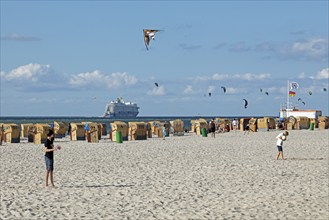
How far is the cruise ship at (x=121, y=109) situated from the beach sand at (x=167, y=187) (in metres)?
135

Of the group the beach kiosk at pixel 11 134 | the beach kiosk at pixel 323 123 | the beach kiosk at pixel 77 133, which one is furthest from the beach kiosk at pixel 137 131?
the beach kiosk at pixel 323 123

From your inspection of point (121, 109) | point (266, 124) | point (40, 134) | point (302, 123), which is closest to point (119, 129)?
point (40, 134)

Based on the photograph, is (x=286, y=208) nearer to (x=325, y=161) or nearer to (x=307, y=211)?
(x=307, y=211)

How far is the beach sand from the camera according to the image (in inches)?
449

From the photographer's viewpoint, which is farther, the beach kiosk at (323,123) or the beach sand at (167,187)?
the beach kiosk at (323,123)

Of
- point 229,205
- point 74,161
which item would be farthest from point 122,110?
point 229,205

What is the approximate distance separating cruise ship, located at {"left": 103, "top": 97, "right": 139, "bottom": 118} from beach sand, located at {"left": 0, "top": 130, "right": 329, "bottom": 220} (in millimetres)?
134805

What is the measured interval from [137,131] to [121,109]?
122 m

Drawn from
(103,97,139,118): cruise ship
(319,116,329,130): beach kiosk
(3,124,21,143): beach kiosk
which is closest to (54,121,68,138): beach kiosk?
(3,124,21,143): beach kiosk

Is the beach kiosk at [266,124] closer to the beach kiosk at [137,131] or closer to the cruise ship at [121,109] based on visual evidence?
the beach kiosk at [137,131]

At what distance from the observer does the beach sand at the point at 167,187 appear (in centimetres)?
1141

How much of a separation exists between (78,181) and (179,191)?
2.96m

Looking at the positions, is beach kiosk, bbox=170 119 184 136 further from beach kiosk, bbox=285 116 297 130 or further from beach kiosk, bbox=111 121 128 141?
beach kiosk, bbox=285 116 297 130

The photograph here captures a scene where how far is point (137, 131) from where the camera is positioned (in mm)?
37500
